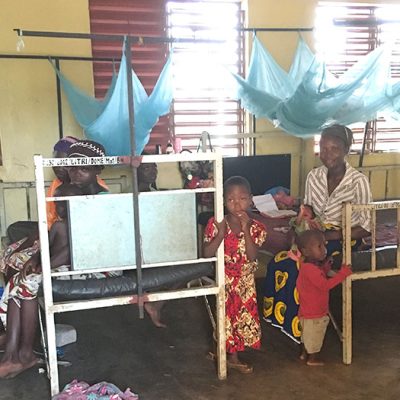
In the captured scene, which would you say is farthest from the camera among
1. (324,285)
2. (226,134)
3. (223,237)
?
(226,134)

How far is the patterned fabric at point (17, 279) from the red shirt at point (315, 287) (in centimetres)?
139

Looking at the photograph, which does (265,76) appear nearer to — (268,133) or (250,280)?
(268,133)

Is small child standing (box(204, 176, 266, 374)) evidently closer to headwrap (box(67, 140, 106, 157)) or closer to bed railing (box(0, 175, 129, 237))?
headwrap (box(67, 140, 106, 157))

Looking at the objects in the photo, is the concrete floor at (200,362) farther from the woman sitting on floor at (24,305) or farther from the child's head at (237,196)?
the child's head at (237,196)

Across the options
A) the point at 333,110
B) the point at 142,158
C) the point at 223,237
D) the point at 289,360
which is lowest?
the point at 289,360

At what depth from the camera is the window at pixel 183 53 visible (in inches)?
168

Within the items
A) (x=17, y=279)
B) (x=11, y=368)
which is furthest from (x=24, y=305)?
(x=11, y=368)

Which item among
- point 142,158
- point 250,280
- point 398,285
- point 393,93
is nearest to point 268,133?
point 393,93

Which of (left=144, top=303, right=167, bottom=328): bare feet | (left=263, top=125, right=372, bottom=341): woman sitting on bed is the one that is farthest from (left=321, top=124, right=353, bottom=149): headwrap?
(left=144, top=303, right=167, bottom=328): bare feet

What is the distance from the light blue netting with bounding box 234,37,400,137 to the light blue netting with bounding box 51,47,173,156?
61cm

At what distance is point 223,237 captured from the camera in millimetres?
2475

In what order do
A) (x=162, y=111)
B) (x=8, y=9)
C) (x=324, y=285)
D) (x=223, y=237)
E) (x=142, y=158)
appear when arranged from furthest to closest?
(x=8, y=9), (x=162, y=111), (x=324, y=285), (x=223, y=237), (x=142, y=158)

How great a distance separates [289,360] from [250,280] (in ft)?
1.77

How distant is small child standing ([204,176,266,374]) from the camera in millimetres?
2604
